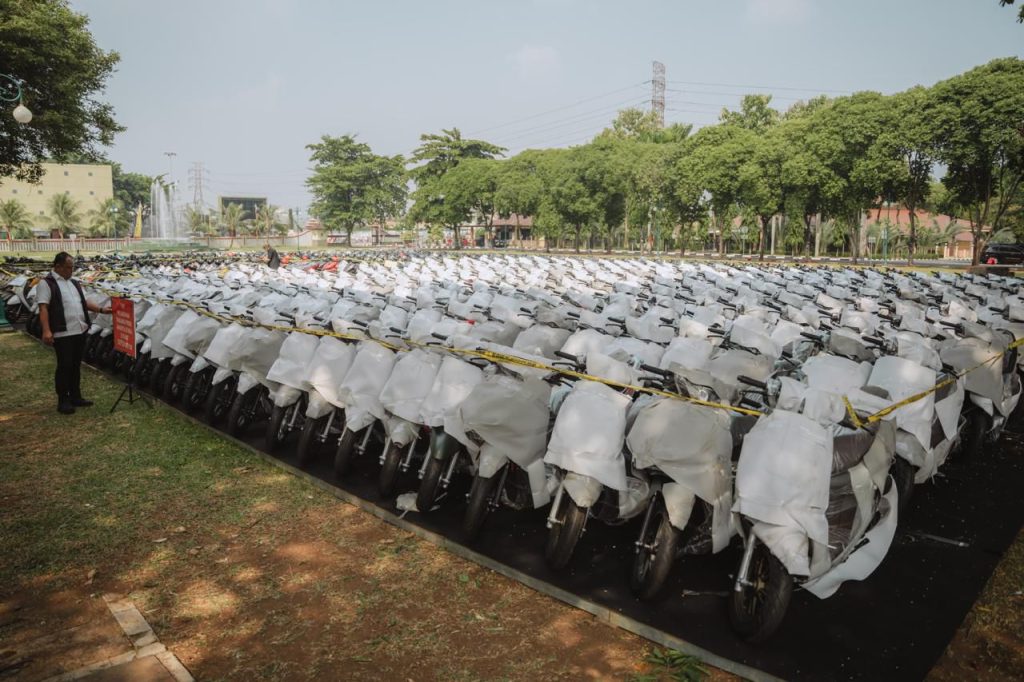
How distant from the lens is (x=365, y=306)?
6996mm

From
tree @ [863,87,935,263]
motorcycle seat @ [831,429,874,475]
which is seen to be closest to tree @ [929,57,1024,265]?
tree @ [863,87,935,263]

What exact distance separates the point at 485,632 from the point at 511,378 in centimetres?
131

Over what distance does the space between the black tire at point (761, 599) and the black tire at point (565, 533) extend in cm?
76

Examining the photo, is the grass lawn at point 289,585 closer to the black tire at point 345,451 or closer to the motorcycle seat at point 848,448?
the black tire at point 345,451

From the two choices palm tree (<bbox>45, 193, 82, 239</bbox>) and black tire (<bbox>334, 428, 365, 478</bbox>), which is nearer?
black tire (<bbox>334, 428, 365, 478</bbox>)

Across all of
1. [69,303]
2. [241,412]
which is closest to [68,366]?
[69,303]

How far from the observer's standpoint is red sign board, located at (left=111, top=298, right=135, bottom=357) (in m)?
6.34

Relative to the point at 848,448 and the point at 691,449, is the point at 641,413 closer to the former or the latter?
the point at 691,449

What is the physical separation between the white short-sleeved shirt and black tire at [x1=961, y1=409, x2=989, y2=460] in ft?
25.9

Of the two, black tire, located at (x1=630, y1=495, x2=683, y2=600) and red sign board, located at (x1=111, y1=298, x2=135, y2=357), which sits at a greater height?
red sign board, located at (x1=111, y1=298, x2=135, y2=357)

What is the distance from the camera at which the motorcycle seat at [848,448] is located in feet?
9.50

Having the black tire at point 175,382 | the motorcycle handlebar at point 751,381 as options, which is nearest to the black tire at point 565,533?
the motorcycle handlebar at point 751,381

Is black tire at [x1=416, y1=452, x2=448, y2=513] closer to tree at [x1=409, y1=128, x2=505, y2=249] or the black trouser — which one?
the black trouser

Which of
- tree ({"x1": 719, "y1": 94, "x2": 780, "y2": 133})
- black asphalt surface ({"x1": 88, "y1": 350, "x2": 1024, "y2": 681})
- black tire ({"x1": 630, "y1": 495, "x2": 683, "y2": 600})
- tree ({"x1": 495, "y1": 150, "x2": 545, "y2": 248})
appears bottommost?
black asphalt surface ({"x1": 88, "y1": 350, "x2": 1024, "y2": 681})
